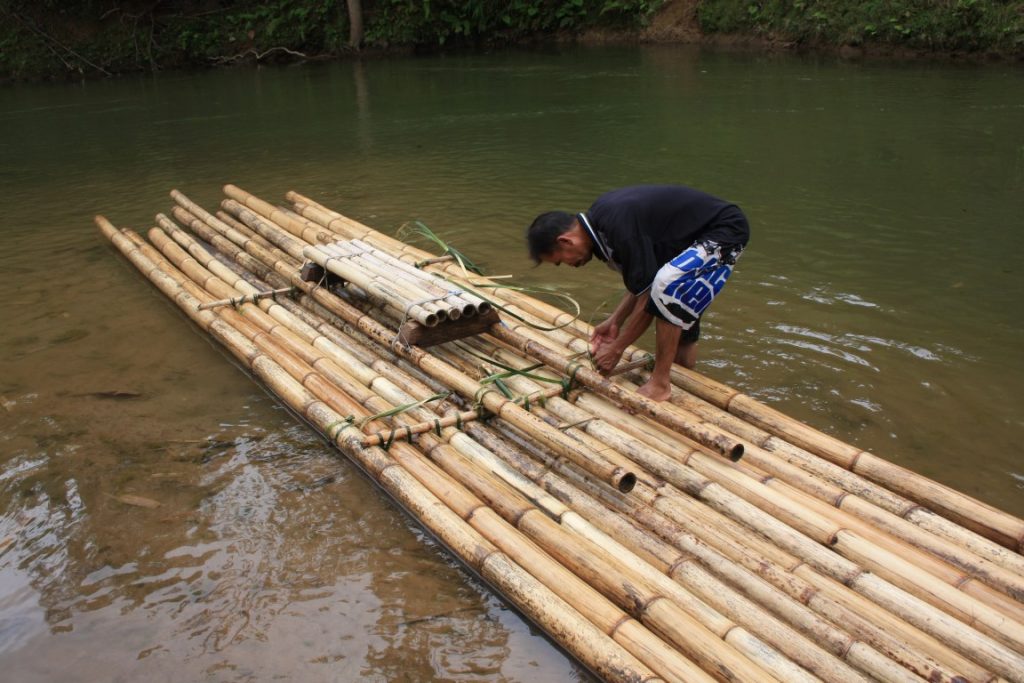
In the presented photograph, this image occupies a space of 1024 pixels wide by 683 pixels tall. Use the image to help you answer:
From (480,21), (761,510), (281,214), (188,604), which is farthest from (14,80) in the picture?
(761,510)

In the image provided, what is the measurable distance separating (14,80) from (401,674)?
65.0 ft

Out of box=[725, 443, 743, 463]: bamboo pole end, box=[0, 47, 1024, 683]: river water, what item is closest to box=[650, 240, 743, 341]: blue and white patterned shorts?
box=[725, 443, 743, 463]: bamboo pole end

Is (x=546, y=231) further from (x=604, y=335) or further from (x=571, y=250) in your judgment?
(x=604, y=335)

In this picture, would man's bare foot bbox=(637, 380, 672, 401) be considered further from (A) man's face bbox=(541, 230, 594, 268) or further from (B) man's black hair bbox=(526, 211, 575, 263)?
(B) man's black hair bbox=(526, 211, 575, 263)

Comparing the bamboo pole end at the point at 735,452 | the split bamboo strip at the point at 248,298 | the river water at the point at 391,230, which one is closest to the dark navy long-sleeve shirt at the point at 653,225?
the bamboo pole end at the point at 735,452

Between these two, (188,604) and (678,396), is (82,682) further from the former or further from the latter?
(678,396)

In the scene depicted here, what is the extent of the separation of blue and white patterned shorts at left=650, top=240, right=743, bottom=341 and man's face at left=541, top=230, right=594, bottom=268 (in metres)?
0.32

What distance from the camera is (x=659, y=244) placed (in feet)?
11.6

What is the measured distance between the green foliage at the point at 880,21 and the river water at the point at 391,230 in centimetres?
138

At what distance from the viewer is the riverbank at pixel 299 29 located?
17703mm

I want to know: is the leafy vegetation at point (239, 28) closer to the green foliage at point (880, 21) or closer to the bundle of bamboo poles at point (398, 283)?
the green foliage at point (880, 21)

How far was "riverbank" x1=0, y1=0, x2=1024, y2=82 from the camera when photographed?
17703 mm

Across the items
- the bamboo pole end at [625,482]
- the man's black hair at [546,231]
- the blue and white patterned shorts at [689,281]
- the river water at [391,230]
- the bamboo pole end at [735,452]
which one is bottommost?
the river water at [391,230]

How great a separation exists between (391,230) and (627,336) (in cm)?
400
